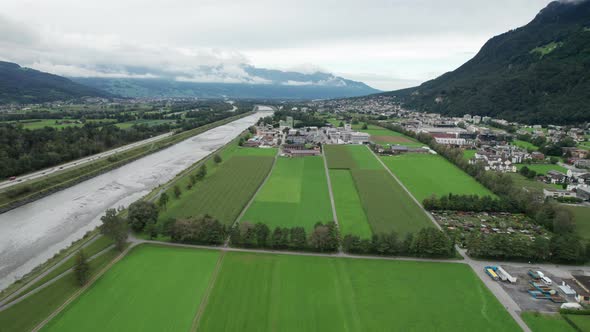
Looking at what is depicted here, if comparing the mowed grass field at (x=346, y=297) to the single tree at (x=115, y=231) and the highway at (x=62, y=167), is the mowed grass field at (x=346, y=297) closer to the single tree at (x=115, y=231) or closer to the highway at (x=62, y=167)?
the single tree at (x=115, y=231)

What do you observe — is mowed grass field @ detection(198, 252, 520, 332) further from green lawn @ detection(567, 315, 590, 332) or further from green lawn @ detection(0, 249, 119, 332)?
green lawn @ detection(0, 249, 119, 332)

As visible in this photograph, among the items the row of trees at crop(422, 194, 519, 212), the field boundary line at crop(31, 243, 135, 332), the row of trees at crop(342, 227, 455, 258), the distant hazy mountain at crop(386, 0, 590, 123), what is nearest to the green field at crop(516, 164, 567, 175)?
the row of trees at crop(422, 194, 519, 212)

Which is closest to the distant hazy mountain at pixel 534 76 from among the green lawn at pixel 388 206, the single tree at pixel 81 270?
the green lawn at pixel 388 206

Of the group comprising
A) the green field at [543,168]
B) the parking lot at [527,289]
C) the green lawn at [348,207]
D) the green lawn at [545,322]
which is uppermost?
the green field at [543,168]

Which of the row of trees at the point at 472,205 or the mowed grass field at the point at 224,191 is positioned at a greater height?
the row of trees at the point at 472,205

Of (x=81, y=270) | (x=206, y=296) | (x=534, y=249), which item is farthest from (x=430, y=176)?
(x=81, y=270)

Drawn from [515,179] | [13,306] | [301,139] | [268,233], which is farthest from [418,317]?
[301,139]
